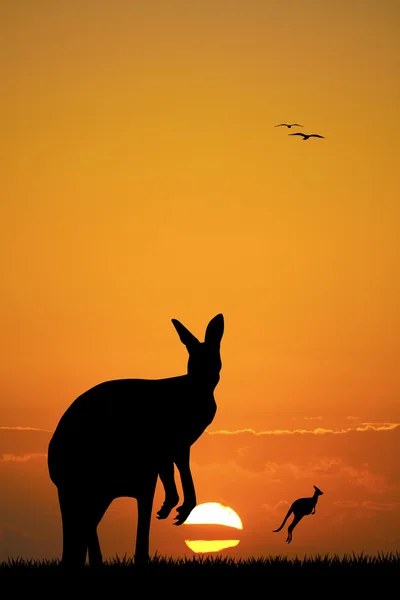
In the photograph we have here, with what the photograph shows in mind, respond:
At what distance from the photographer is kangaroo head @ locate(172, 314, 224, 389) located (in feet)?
49.9

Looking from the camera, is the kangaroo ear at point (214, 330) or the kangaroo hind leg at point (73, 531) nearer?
the kangaroo hind leg at point (73, 531)

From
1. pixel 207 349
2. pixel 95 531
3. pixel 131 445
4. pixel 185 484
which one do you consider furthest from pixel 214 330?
pixel 95 531

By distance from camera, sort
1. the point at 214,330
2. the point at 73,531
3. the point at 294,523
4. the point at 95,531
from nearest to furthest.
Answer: the point at 73,531
the point at 214,330
the point at 95,531
the point at 294,523

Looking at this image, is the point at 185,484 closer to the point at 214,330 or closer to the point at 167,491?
the point at 167,491

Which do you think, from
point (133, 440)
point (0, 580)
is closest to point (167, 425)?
point (133, 440)

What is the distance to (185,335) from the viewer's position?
15.2 m

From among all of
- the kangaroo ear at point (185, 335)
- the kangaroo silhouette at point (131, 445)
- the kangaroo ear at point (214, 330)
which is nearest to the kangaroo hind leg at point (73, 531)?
the kangaroo silhouette at point (131, 445)

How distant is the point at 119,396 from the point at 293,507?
4757mm

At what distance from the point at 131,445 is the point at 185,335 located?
67.0 inches

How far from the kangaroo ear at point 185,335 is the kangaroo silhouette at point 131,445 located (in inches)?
0.6

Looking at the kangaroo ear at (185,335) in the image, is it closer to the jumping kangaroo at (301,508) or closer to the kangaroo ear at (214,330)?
the kangaroo ear at (214,330)

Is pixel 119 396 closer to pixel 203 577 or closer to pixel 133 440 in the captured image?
pixel 133 440

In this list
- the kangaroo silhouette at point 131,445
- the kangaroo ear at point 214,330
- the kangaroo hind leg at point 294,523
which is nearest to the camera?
the kangaroo silhouette at point 131,445

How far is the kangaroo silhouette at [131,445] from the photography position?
14945 millimetres
